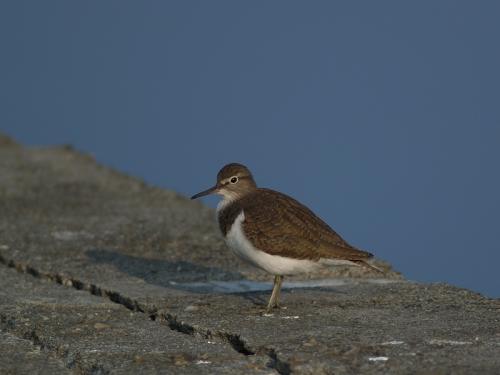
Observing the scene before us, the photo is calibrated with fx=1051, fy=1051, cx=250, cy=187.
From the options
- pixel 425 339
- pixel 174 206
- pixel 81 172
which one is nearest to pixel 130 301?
pixel 425 339

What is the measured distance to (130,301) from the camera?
24.1 ft

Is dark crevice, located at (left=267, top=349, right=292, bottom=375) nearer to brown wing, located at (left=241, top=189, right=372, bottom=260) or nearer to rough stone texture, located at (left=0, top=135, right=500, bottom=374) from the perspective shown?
rough stone texture, located at (left=0, top=135, right=500, bottom=374)

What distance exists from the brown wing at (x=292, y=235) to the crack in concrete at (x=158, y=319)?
821 mm

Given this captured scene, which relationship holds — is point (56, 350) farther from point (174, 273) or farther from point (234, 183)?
point (174, 273)

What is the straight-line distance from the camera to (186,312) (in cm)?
689

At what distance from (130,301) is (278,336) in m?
1.57

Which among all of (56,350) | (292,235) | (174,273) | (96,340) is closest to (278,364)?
(96,340)

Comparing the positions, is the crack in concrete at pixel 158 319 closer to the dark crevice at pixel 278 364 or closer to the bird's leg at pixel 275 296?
the dark crevice at pixel 278 364

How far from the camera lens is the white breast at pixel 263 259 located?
23.2 feet

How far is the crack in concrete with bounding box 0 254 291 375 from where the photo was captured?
5551 mm

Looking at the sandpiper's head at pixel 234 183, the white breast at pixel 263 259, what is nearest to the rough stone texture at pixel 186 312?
the white breast at pixel 263 259

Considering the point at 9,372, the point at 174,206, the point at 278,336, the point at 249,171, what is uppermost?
the point at 174,206

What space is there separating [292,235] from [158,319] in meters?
1.07

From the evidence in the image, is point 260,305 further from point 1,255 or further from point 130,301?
point 1,255
